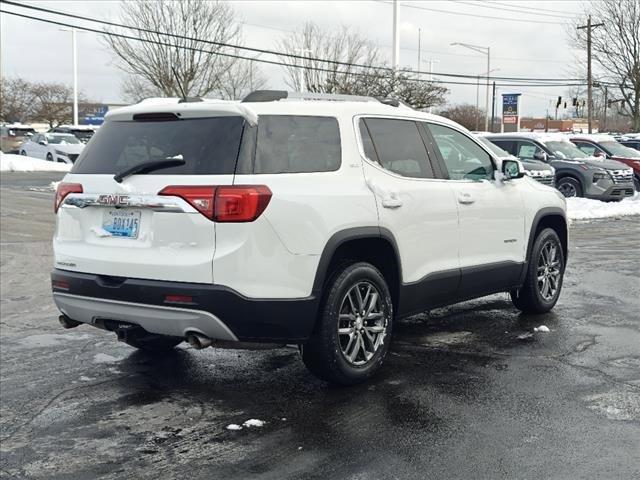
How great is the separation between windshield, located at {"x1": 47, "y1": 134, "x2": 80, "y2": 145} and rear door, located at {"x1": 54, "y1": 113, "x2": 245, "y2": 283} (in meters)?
33.5

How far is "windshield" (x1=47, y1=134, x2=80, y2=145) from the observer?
36.8m

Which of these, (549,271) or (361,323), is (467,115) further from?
(361,323)

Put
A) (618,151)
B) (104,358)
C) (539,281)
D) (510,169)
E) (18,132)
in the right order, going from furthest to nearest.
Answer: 1. (18,132)
2. (618,151)
3. (539,281)
4. (510,169)
5. (104,358)

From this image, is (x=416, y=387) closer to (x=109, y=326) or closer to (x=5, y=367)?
(x=109, y=326)

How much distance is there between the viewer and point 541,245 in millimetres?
7027

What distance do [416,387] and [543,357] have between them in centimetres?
128

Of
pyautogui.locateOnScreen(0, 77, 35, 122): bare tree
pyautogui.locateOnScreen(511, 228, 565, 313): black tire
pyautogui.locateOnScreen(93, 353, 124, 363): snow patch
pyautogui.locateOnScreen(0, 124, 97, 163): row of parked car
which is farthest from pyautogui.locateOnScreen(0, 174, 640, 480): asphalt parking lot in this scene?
pyautogui.locateOnScreen(0, 77, 35, 122): bare tree

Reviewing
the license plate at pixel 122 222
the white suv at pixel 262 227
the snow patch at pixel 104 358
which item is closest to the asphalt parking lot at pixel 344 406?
the snow patch at pixel 104 358

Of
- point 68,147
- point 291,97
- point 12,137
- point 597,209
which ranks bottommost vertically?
point 597,209

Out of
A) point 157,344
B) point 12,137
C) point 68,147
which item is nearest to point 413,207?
point 157,344

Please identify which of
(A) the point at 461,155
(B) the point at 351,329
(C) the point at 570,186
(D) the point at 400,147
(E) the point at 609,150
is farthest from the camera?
(E) the point at 609,150

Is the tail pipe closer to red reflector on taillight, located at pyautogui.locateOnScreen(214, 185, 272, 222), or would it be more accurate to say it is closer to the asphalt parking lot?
the asphalt parking lot

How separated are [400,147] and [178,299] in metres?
2.05

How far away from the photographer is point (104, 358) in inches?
232
